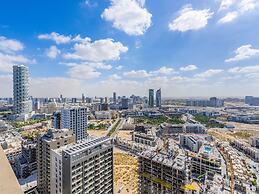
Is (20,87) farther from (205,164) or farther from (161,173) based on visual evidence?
(161,173)

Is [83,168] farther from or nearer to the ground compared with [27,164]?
farther from the ground

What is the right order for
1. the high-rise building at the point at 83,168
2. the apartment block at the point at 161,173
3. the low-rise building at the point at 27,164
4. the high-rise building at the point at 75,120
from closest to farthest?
the high-rise building at the point at 83,168 → the apartment block at the point at 161,173 → the low-rise building at the point at 27,164 → the high-rise building at the point at 75,120

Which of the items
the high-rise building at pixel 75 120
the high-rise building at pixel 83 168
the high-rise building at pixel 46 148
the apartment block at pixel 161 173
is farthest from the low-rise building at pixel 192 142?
the high-rise building at pixel 46 148

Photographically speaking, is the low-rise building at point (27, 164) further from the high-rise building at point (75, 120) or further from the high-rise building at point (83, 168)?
the high-rise building at point (83, 168)

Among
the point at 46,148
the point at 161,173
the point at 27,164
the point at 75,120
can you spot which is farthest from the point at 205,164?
the point at 27,164

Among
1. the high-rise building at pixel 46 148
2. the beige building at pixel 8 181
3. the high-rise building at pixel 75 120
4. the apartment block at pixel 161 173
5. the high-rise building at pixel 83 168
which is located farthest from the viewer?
the high-rise building at pixel 75 120

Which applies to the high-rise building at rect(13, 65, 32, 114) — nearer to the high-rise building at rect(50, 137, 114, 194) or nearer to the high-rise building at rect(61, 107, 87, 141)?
the high-rise building at rect(61, 107, 87, 141)
